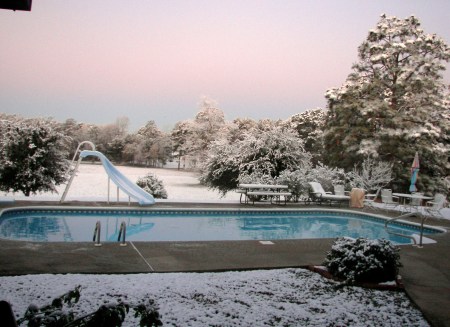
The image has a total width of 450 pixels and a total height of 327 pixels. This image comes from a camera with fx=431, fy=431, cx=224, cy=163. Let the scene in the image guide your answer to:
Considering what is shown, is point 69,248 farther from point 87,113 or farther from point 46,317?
point 87,113

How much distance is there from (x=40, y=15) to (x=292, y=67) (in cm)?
1444

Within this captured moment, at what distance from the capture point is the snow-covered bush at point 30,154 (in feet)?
42.0

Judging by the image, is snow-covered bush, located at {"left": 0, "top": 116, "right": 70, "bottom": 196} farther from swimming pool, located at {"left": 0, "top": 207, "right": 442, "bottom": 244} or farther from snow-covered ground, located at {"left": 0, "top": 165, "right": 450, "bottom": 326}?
snow-covered ground, located at {"left": 0, "top": 165, "right": 450, "bottom": 326}

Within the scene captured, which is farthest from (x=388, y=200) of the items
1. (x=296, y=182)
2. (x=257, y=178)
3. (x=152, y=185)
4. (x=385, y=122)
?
(x=152, y=185)

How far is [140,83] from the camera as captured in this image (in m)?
35.7

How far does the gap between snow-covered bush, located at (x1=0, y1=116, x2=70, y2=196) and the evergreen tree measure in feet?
39.1

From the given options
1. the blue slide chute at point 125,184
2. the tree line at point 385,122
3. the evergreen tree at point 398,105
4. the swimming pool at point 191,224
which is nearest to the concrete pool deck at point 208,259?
the swimming pool at point 191,224

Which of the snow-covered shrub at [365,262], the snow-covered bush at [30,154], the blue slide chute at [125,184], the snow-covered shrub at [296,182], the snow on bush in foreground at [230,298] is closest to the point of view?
the snow on bush in foreground at [230,298]

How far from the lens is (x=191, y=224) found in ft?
33.8

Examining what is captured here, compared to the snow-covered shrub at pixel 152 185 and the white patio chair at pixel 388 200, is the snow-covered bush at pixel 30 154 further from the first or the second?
the white patio chair at pixel 388 200

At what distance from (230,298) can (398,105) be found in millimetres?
17434

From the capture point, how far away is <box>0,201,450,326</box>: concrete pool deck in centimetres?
495

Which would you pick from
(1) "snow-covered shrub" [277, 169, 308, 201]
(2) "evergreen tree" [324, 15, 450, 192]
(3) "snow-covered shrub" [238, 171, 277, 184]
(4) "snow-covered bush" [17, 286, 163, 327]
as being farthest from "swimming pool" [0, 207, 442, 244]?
(2) "evergreen tree" [324, 15, 450, 192]

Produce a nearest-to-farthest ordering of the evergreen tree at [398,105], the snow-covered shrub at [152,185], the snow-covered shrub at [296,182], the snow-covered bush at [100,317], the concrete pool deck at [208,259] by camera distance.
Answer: the snow-covered bush at [100,317], the concrete pool deck at [208,259], the snow-covered shrub at [152,185], the snow-covered shrub at [296,182], the evergreen tree at [398,105]
